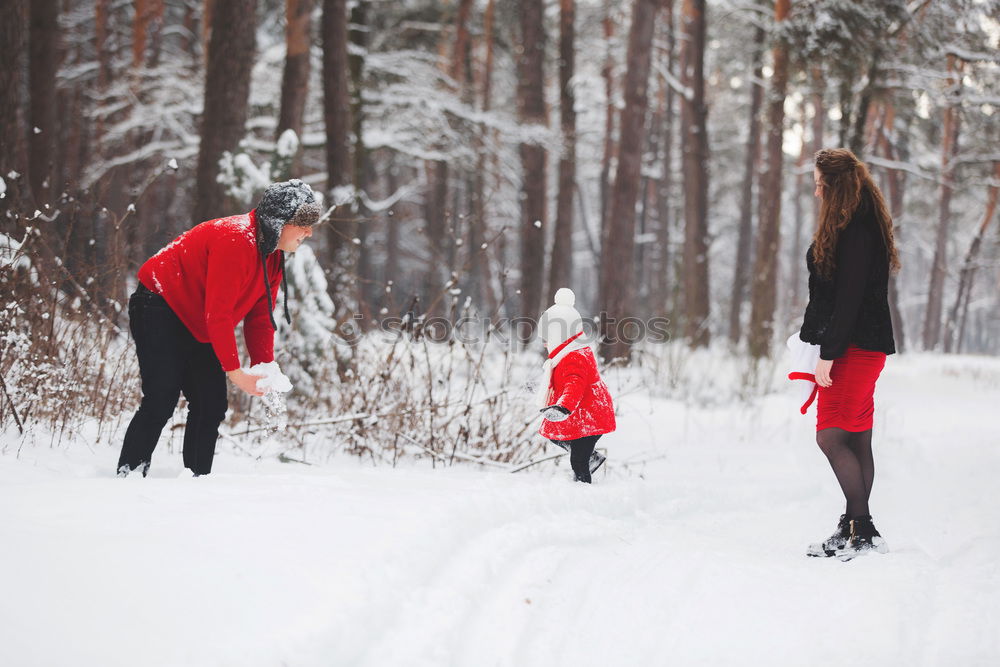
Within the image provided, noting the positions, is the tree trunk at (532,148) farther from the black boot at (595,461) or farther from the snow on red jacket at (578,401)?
the snow on red jacket at (578,401)

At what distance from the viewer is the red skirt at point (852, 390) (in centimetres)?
338

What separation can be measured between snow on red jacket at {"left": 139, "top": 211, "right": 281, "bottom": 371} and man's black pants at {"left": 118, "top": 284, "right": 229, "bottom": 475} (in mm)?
68

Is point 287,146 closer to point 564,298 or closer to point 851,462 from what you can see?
point 564,298

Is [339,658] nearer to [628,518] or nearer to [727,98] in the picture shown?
[628,518]

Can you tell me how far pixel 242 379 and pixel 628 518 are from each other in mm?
2097

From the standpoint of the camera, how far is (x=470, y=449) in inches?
204

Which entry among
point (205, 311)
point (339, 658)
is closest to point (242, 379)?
point (205, 311)

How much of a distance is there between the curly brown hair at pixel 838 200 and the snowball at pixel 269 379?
2.49m

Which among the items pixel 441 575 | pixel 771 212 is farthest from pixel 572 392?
pixel 771 212

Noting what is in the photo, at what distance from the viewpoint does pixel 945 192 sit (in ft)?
65.0

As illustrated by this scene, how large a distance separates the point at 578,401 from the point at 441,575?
63.1 inches

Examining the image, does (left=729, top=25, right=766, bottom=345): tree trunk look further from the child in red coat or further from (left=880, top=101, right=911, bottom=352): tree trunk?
the child in red coat

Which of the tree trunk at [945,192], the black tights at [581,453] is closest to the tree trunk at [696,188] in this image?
the tree trunk at [945,192]

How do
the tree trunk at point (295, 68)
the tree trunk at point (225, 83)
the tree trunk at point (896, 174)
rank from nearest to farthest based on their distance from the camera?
the tree trunk at point (225, 83) → the tree trunk at point (295, 68) → the tree trunk at point (896, 174)
